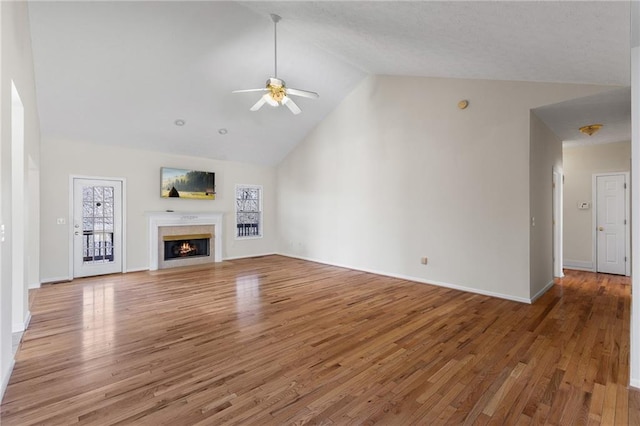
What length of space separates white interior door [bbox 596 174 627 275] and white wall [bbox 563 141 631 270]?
4.9 inches

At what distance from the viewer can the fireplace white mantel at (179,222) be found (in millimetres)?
6762

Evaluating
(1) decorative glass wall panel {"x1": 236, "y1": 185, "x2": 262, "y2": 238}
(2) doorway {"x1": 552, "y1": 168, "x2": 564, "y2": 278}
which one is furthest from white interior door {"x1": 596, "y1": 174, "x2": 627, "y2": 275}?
(1) decorative glass wall panel {"x1": 236, "y1": 185, "x2": 262, "y2": 238}

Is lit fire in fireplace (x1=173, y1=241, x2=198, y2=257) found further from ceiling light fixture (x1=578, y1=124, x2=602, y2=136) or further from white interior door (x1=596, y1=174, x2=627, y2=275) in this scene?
white interior door (x1=596, y1=174, x2=627, y2=275)

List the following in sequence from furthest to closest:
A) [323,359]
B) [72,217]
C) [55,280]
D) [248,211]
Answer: [248,211]
[72,217]
[55,280]
[323,359]

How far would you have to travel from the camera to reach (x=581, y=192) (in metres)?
6.54

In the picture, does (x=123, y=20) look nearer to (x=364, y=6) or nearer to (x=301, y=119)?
(x=364, y=6)

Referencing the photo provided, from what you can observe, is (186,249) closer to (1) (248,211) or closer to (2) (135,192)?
(2) (135,192)

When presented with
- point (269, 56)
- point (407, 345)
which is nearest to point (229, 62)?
point (269, 56)

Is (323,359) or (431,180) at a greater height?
(431,180)

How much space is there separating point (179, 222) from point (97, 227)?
5.04 feet

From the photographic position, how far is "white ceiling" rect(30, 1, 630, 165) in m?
2.67

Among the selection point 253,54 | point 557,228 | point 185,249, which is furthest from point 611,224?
point 185,249

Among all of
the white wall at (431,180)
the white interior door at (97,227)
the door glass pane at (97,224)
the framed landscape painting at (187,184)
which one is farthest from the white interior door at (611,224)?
the door glass pane at (97,224)

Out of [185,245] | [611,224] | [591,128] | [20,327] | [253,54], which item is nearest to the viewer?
[20,327]
